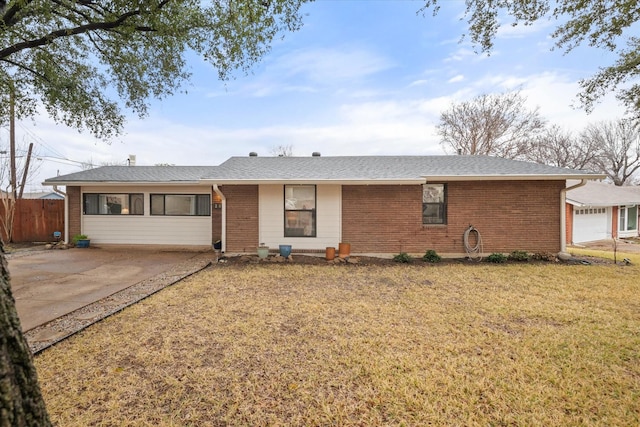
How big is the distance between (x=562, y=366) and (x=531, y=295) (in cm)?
287

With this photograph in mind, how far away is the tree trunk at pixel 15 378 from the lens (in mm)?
936

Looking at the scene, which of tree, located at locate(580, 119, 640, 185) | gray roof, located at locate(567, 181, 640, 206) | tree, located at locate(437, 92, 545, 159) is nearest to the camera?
gray roof, located at locate(567, 181, 640, 206)

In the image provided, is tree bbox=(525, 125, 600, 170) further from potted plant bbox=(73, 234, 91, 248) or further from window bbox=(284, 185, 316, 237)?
potted plant bbox=(73, 234, 91, 248)

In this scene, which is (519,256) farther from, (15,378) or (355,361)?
(15,378)

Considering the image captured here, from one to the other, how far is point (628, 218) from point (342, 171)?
21631mm

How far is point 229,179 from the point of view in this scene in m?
8.37

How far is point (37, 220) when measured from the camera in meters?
11.9

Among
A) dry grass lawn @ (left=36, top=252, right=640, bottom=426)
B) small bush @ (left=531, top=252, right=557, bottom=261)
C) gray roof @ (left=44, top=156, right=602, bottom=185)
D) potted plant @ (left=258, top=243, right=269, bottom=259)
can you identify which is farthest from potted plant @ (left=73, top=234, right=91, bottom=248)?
small bush @ (left=531, top=252, right=557, bottom=261)

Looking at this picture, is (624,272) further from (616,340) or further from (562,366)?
(562,366)

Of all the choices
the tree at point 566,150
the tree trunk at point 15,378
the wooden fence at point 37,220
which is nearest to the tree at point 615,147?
the tree at point 566,150

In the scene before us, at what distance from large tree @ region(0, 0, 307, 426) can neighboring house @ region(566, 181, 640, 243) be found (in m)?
17.7

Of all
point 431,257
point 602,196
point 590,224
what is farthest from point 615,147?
point 431,257

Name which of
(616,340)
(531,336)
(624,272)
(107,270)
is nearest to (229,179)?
(107,270)

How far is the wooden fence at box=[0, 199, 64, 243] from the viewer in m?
11.8
